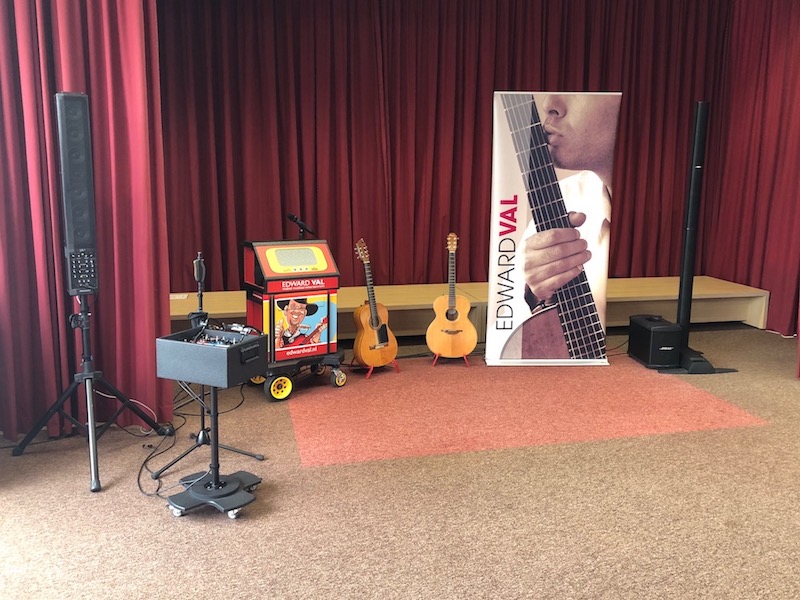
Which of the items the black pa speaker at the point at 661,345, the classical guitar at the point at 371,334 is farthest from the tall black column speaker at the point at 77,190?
the black pa speaker at the point at 661,345

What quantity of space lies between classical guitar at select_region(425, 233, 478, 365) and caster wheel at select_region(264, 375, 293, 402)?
1.03 meters

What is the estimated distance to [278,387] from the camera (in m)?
3.71

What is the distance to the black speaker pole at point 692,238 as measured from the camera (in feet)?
13.6

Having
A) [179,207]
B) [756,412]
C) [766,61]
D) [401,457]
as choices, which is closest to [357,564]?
[401,457]

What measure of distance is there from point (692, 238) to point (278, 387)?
2.62 metres

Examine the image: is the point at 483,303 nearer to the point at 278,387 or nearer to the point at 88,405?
the point at 278,387

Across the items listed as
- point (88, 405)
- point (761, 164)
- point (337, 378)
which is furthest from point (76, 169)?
point (761, 164)

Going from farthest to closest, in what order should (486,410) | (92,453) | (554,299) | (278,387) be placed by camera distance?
(554,299) < (278,387) < (486,410) < (92,453)

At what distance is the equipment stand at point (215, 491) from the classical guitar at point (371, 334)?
1.54 metres

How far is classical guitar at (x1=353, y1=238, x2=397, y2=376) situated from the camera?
13.5 feet

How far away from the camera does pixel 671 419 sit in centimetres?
345

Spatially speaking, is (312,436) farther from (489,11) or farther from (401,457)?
(489,11)

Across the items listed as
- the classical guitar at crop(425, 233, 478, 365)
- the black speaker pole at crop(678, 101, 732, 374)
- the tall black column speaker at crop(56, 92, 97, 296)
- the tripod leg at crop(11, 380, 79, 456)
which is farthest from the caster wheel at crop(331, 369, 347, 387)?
the black speaker pole at crop(678, 101, 732, 374)

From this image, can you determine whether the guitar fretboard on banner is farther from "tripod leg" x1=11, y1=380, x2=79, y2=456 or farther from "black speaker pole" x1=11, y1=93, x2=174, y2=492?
"tripod leg" x1=11, y1=380, x2=79, y2=456
